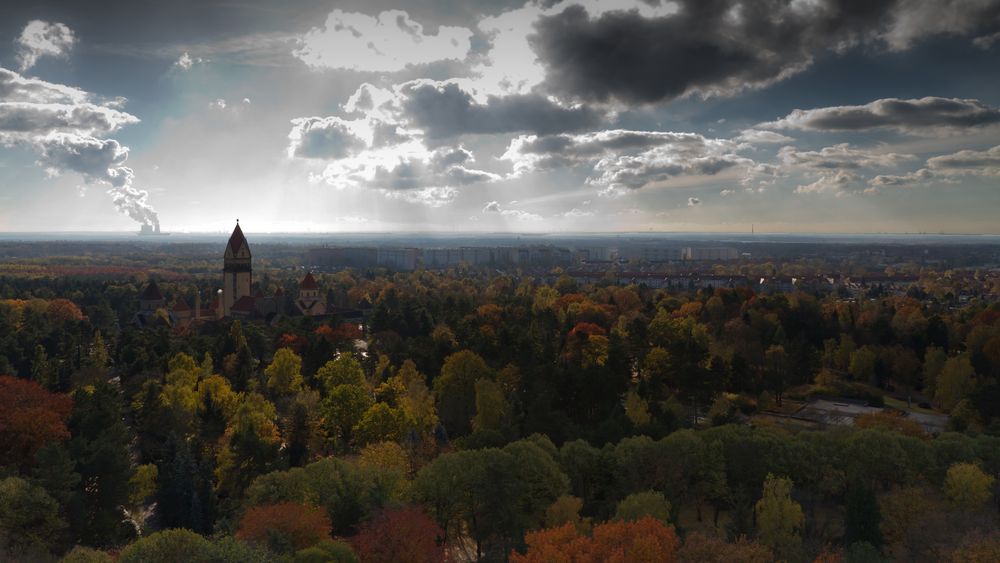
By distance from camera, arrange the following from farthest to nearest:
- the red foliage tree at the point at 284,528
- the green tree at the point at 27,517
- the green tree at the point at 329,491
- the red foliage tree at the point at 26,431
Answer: the red foliage tree at the point at 26,431 → the green tree at the point at 329,491 → the green tree at the point at 27,517 → the red foliage tree at the point at 284,528

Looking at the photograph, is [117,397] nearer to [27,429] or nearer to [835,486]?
[27,429]

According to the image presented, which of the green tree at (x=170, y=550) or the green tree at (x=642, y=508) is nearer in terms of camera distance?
the green tree at (x=170, y=550)

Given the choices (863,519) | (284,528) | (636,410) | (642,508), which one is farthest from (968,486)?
→ (284,528)

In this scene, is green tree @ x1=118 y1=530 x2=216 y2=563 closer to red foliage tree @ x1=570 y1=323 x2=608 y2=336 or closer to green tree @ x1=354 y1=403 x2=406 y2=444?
green tree @ x1=354 y1=403 x2=406 y2=444

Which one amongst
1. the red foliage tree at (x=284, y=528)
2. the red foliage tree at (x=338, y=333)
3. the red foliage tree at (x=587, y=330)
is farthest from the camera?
the red foliage tree at (x=338, y=333)

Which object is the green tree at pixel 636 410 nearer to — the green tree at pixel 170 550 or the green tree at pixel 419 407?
the green tree at pixel 419 407

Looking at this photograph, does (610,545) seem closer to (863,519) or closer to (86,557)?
(863,519)

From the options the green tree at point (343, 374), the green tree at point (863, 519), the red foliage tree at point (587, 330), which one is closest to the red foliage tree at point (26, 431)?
the green tree at point (343, 374)

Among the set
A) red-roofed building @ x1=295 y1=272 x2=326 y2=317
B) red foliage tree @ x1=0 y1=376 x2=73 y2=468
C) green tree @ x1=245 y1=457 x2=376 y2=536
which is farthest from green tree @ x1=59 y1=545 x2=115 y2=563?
red-roofed building @ x1=295 y1=272 x2=326 y2=317
